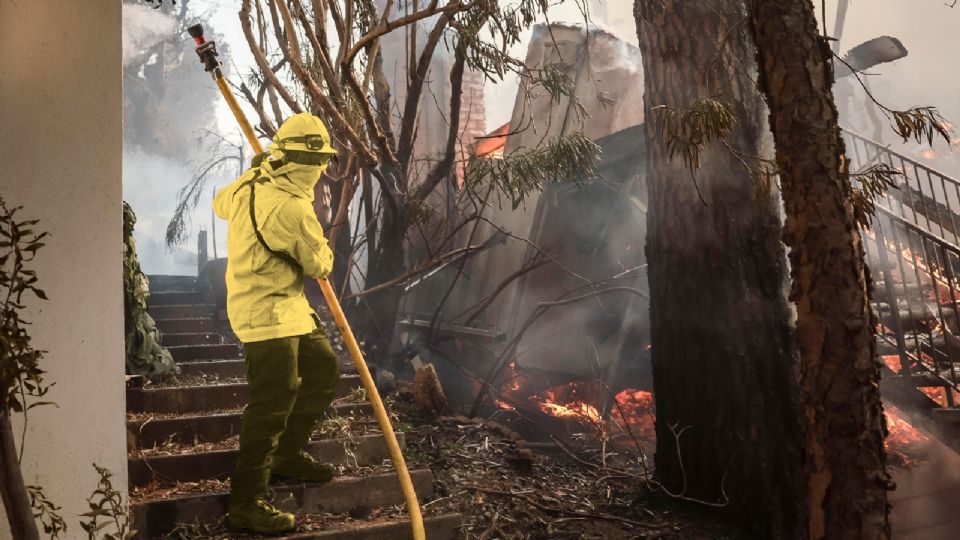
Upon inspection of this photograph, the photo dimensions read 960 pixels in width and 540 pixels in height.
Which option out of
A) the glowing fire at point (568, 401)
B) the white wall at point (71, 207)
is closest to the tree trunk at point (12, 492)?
the white wall at point (71, 207)

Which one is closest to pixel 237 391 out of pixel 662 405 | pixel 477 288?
pixel 662 405

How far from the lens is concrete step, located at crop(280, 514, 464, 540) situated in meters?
3.87

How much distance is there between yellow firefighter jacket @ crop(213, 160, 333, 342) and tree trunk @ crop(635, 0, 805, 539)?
95.3 inches

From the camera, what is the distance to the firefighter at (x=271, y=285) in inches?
148

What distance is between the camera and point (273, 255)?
3.84 metres

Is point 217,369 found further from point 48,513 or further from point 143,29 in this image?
point 143,29

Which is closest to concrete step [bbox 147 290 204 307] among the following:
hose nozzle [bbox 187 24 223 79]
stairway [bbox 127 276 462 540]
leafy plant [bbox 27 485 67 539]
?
stairway [bbox 127 276 462 540]

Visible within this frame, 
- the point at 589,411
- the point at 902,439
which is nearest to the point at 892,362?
the point at 902,439

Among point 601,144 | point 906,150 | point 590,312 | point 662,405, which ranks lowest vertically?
point 662,405

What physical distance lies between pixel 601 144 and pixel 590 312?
6.43 feet

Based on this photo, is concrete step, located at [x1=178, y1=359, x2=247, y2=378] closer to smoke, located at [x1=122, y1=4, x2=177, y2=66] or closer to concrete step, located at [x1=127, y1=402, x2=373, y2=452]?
concrete step, located at [x1=127, y1=402, x2=373, y2=452]

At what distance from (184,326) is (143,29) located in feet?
61.8

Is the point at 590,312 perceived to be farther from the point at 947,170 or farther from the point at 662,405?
the point at 947,170

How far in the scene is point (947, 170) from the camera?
1627 cm
